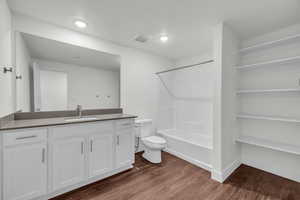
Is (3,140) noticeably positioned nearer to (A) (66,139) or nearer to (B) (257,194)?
(A) (66,139)

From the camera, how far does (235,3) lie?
61.9 inches

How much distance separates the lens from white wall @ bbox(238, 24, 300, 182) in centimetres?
200

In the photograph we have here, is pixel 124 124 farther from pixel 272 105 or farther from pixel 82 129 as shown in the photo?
pixel 272 105

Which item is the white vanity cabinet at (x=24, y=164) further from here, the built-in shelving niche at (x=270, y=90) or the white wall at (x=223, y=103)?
the built-in shelving niche at (x=270, y=90)

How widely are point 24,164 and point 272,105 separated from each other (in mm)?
3499

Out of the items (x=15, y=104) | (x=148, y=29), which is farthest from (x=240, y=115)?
(x=15, y=104)

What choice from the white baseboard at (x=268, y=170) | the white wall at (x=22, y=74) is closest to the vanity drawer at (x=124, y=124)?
the white wall at (x=22, y=74)

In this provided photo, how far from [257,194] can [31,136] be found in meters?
2.80

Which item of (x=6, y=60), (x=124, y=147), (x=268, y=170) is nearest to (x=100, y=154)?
(x=124, y=147)

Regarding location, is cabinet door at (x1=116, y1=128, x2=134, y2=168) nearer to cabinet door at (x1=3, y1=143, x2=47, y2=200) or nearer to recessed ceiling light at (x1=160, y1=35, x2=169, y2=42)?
cabinet door at (x1=3, y1=143, x2=47, y2=200)

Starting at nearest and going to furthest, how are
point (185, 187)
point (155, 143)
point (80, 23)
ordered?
point (185, 187)
point (80, 23)
point (155, 143)

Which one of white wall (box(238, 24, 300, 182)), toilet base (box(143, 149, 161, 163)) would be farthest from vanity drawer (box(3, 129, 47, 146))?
white wall (box(238, 24, 300, 182))

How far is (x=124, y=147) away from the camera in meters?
2.20

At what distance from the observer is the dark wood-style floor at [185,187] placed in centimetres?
166
